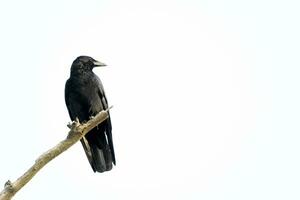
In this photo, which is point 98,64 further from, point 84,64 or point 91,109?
point 91,109

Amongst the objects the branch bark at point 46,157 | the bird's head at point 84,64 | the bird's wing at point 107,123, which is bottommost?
the branch bark at point 46,157

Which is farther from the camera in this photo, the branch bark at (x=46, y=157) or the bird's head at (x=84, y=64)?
the bird's head at (x=84, y=64)

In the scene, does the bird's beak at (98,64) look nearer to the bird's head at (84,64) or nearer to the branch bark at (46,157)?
the bird's head at (84,64)

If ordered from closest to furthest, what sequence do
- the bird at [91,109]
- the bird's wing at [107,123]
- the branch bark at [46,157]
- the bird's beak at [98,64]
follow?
the branch bark at [46,157]
the bird at [91,109]
the bird's wing at [107,123]
the bird's beak at [98,64]

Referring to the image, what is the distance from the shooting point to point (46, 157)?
8758 millimetres

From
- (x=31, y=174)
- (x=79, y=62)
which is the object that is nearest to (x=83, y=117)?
(x=79, y=62)

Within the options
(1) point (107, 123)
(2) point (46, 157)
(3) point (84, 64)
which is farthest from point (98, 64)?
(2) point (46, 157)

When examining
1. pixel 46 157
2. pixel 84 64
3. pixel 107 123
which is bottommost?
pixel 46 157

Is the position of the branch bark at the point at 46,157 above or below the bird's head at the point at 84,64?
below

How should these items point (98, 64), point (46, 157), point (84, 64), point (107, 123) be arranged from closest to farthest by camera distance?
point (46, 157)
point (107, 123)
point (84, 64)
point (98, 64)

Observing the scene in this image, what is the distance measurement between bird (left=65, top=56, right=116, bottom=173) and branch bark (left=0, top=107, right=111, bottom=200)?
3.01m

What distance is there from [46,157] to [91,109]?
489cm

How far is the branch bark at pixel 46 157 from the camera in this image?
26.8 ft

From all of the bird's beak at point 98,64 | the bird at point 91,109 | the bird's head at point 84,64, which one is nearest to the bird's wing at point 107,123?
the bird at point 91,109
